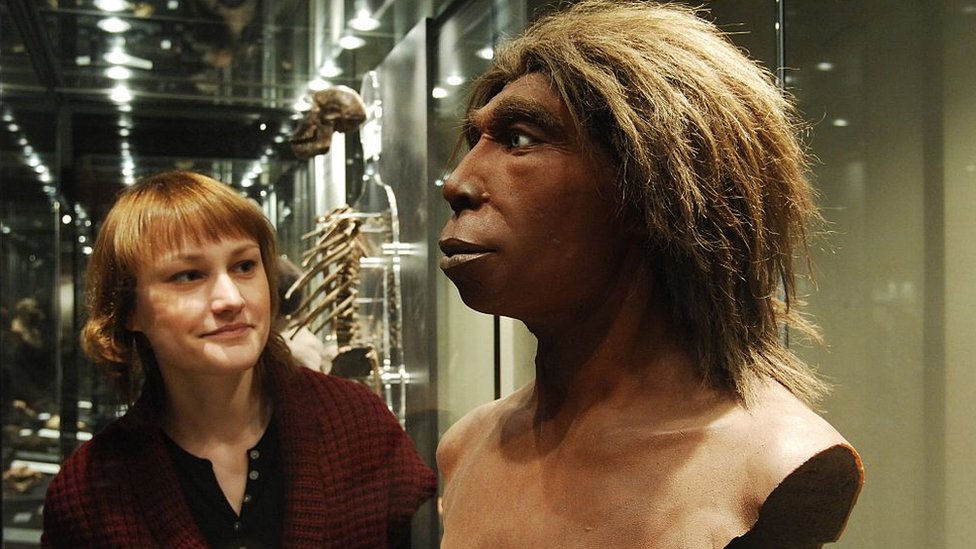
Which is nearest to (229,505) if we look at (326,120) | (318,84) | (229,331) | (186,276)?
(229,331)

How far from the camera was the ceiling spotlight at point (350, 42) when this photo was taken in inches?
113

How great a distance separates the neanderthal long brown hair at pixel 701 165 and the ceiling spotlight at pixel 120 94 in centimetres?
163

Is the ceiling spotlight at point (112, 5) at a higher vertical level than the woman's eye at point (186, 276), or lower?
higher

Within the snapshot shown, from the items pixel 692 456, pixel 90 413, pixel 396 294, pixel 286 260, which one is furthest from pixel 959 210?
pixel 90 413

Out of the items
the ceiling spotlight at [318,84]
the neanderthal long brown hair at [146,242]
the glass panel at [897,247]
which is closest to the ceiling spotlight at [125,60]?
the ceiling spotlight at [318,84]

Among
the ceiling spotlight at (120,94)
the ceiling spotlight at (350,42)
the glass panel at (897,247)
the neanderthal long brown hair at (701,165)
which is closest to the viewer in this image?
the neanderthal long brown hair at (701,165)

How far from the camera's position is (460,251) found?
125 cm

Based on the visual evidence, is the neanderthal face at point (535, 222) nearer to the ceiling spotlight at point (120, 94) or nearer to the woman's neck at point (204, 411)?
the woman's neck at point (204, 411)

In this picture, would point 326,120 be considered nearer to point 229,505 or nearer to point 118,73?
point 118,73

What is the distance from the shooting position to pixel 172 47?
9.05 ft

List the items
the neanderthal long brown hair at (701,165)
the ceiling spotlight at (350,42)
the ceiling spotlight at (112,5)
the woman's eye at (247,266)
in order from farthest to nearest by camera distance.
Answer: the ceiling spotlight at (350,42)
the ceiling spotlight at (112,5)
the woman's eye at (247,266)
the neanderthal long brown hair at (701,165)

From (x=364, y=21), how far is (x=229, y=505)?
5.20ft

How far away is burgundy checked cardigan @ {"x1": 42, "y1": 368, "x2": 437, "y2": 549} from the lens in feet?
5.80


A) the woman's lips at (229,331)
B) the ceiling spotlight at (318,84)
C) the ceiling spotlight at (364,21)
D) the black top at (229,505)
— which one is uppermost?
the ceiling spotlight at (364,21)
